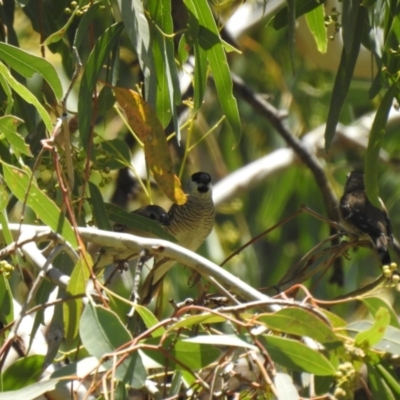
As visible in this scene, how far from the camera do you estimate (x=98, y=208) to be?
2.53 m

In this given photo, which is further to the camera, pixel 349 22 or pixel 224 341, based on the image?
pixel 349 22

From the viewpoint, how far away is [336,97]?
2625mm

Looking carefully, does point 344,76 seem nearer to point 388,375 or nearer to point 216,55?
point 216,55

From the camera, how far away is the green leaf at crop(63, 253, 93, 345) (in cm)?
189

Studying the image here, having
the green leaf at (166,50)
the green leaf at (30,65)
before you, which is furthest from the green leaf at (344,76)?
the green leaf at (30,65)

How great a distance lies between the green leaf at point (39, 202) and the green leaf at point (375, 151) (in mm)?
728

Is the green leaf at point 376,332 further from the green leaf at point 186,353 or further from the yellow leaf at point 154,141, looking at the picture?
the yellow leaf at point 154,141

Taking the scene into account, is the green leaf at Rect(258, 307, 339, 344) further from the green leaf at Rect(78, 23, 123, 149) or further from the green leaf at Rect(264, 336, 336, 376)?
the green leaf at Rect(78, 23, 123, 149)

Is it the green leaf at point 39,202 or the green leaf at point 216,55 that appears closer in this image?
the green leaf at point 39,202

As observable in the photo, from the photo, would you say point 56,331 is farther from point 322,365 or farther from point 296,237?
point 296,237

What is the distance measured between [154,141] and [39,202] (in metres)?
0.36

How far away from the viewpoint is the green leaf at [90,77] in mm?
2369

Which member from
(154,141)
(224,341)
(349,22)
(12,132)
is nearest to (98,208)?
Answer: (154,141)

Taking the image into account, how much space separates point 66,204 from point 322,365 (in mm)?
577
